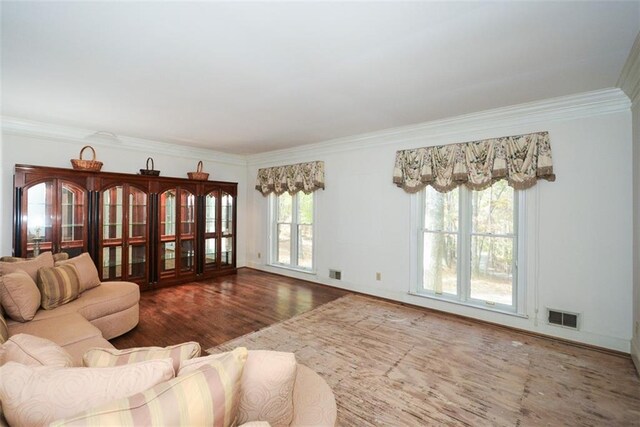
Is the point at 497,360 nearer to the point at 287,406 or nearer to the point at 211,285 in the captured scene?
the point at 287,406

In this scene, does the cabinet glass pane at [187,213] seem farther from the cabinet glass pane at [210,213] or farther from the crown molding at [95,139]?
the crown molding at [95,139]

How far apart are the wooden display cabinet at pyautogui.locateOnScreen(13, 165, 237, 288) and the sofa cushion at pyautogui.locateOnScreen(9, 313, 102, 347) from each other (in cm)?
211

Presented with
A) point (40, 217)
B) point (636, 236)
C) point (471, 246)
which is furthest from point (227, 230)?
point (636, 236)

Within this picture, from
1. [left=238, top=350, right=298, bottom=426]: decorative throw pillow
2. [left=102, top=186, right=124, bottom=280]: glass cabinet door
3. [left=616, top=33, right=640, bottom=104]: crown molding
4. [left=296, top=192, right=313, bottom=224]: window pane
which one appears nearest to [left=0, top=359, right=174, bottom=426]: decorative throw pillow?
[left=238, top=350, right=298, bottom=426]: decorative throw pillow

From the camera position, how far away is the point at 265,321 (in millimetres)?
3670

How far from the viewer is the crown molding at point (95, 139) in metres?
4.06

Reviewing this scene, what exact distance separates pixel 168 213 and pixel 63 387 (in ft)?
15.5

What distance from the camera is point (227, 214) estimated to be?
20.3 ft

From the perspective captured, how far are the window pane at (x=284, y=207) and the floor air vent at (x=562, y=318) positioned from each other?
435 cm

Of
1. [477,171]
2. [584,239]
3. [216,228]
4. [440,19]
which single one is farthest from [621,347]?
[216,228]

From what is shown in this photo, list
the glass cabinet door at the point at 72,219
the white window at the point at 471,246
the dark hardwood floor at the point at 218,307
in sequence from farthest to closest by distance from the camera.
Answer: the glass cabinet door at the point at 72,219 < the white window at the point at 471,246 < the dark hardwood floor at the point at 218,307

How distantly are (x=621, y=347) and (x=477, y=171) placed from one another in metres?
2.22

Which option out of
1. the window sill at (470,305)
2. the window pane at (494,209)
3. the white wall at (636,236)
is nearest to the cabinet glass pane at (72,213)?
the window sill at (470,305)

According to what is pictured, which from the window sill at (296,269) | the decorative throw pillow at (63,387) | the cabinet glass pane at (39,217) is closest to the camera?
the decorative throw pillow at (63,387)
